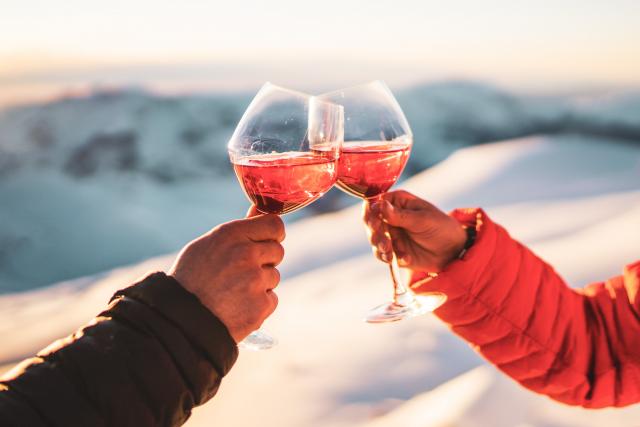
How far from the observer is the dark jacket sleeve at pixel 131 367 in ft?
2.31

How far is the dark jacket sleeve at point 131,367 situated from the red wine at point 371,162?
1.74ft

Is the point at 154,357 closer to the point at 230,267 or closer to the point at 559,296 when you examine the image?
the point at 230,267

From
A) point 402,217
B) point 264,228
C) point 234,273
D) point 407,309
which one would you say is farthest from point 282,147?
point 407,309

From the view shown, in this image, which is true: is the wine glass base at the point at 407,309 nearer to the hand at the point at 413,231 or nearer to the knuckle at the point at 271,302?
the hand at the point at 413,231

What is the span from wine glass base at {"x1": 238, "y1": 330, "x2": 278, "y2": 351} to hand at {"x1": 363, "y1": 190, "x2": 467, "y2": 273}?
12.0 inches

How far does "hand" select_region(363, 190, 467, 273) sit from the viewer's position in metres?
1.30

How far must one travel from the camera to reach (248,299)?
0.87 m

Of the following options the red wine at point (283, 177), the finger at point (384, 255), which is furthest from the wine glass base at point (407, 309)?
the red wine at point (283, 177)

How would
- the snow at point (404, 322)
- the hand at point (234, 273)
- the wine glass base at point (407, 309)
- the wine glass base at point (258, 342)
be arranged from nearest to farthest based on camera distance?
the hand at point (234, 273) < the wine glass base at point (258, 342) < the wine glass base at point (407, 309) < the snow at point (404, 322)

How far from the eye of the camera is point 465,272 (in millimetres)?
1351

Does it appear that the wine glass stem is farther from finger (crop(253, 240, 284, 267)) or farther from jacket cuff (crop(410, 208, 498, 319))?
finger (crop(253, 240, 284, 267))

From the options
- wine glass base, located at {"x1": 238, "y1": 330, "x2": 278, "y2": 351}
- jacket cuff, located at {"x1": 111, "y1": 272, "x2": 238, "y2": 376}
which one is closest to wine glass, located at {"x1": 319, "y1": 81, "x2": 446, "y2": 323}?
wine glass base, located at {"x1": 238, "y1": 330, "x2": 278, "y2": 351}

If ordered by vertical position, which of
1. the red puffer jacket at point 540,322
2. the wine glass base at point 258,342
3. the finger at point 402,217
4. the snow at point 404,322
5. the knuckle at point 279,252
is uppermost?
the knuckle at point 279,252

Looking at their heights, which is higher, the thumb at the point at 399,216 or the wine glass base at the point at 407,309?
the thumb at the point at 399,216
